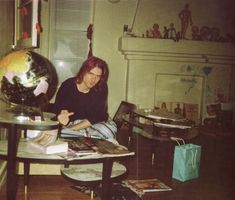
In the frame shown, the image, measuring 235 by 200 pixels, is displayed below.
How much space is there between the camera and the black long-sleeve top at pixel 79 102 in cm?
301

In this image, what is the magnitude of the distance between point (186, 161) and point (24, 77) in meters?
1.75

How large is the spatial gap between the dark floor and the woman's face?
848 millimetres

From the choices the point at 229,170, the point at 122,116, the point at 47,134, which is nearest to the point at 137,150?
the point at 122,116

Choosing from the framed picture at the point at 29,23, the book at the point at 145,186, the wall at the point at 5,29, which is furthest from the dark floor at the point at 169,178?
the framed picture at the point at 29,23

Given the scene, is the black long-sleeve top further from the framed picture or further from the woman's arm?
the framed picture

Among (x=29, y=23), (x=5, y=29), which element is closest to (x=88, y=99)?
(x=29, y=23)

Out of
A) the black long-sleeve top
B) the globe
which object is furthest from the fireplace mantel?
the globe

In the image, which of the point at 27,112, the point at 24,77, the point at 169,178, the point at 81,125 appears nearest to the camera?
the point at 24,77

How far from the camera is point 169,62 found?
5.47 meters

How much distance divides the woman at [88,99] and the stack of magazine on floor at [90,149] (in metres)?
0.64

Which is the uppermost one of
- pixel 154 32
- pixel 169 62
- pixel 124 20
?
pixel 124 20

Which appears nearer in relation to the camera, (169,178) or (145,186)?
(145,186)

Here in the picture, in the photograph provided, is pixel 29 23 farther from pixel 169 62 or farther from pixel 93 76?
pixel 169 62

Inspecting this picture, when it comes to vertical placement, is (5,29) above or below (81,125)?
above
